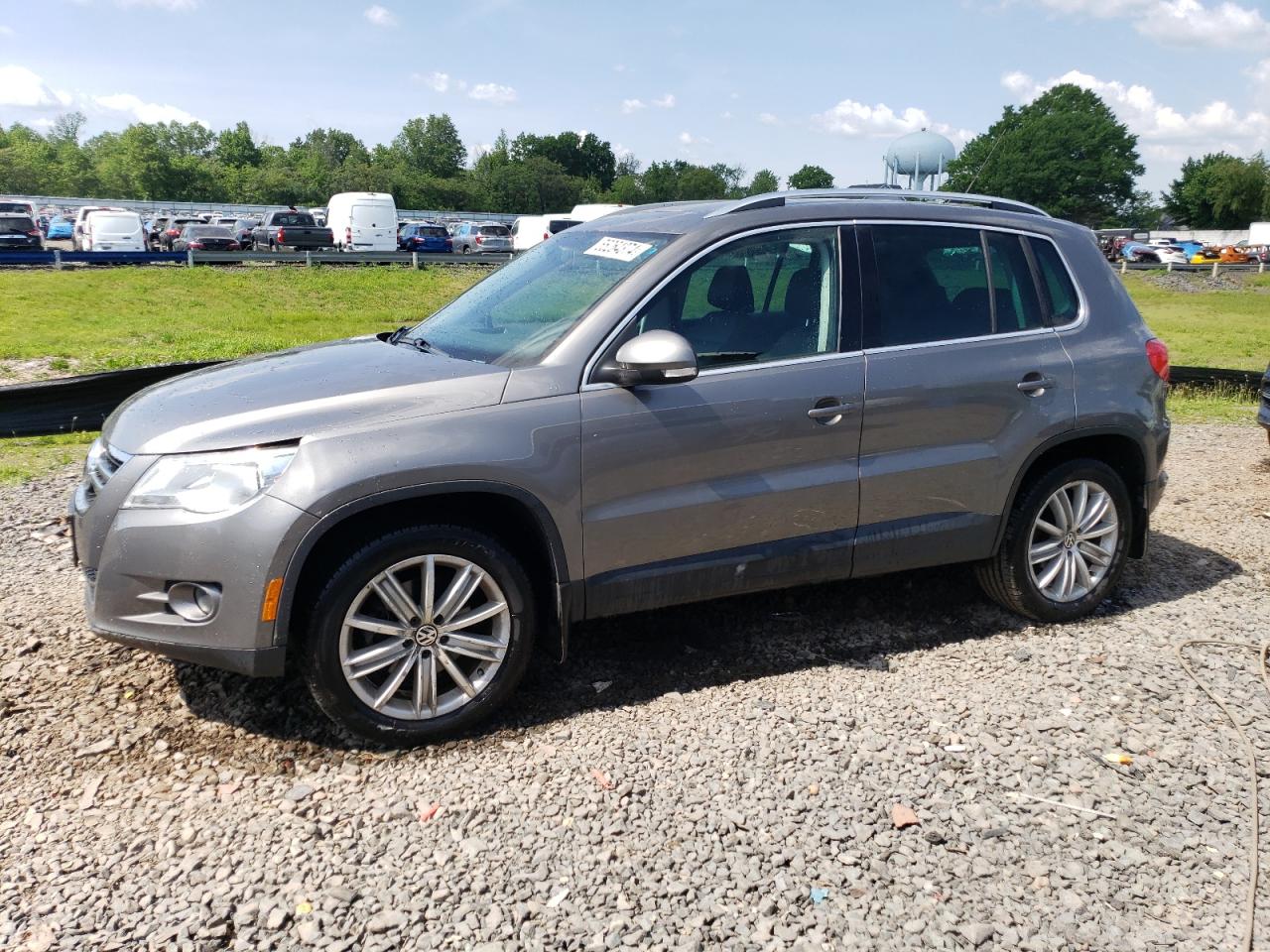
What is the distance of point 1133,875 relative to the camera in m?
3.10

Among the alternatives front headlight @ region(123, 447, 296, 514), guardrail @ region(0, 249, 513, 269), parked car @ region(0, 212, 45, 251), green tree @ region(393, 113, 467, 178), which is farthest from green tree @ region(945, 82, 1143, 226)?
front headlight @ region(123, 447, 296, 514)

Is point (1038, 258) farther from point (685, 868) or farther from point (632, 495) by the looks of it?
point (685, 868)

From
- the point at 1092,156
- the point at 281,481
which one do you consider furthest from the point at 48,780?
the point at 1092,156

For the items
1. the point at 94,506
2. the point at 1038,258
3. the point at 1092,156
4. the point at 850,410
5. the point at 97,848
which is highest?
the point at 1092,156

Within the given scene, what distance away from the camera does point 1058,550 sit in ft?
15.9

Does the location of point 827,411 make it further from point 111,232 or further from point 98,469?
point 111,232

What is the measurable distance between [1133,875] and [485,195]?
10402 centimetres

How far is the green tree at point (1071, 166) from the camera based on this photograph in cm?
10494

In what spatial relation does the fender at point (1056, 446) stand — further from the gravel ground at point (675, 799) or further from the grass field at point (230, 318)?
the grass field at point (230, 318)

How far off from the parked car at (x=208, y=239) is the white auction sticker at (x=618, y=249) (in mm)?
33003

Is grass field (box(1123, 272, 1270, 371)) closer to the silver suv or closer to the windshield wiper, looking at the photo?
the silver suv

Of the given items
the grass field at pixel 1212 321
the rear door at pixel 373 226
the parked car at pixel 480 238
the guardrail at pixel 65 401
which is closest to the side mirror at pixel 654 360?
the guardrail at pixel 65 401

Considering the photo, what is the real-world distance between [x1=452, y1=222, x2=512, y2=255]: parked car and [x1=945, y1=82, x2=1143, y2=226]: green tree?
74768mm

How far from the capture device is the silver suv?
340 cm
